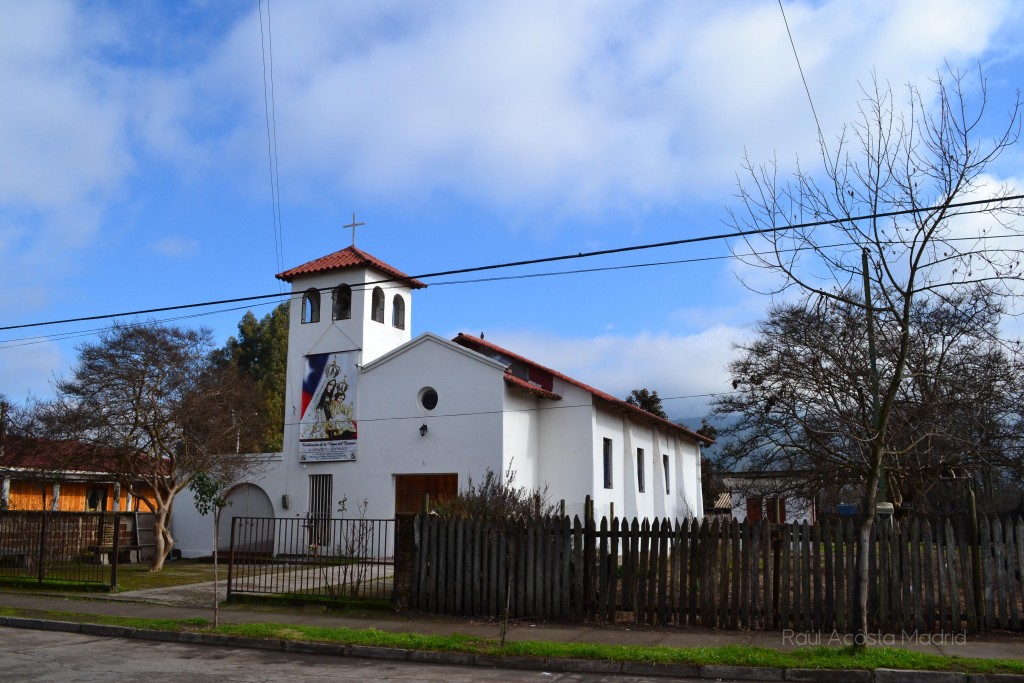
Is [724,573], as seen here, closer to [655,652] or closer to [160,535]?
[655,652]

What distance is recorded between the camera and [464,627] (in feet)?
42.4

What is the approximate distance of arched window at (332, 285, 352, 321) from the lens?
1104 inches

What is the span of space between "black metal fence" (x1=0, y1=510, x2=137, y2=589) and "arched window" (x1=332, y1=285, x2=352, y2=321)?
10508mm

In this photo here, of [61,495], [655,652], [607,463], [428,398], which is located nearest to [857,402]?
[607,463]

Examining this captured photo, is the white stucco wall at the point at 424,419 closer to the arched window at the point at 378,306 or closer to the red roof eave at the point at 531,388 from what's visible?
the red roof eave at the point at 531,388

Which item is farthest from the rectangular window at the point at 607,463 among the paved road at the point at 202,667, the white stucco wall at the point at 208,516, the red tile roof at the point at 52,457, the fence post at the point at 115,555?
the paved road at the point at 202,667

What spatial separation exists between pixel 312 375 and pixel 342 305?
102 inches

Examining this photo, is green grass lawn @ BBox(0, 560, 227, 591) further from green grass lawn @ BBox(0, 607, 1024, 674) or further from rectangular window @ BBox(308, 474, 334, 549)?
green grass lawn @ BBox(0, 607, 1024, 674)

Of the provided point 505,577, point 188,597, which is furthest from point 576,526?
point 188,597

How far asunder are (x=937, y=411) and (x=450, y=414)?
13632 millimetres

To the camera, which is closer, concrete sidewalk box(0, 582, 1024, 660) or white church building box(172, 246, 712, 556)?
concrete sidewalk box(0, 582, 1024, 660)

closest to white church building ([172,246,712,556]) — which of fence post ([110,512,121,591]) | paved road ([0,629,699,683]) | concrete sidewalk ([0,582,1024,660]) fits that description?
fence post ([110,512,121,591])

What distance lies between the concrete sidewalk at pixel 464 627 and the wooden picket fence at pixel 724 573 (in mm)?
294

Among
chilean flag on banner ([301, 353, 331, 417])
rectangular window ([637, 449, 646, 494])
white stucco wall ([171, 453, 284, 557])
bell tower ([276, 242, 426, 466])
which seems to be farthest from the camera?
rectangular window ([637, 449, 646, 494])
